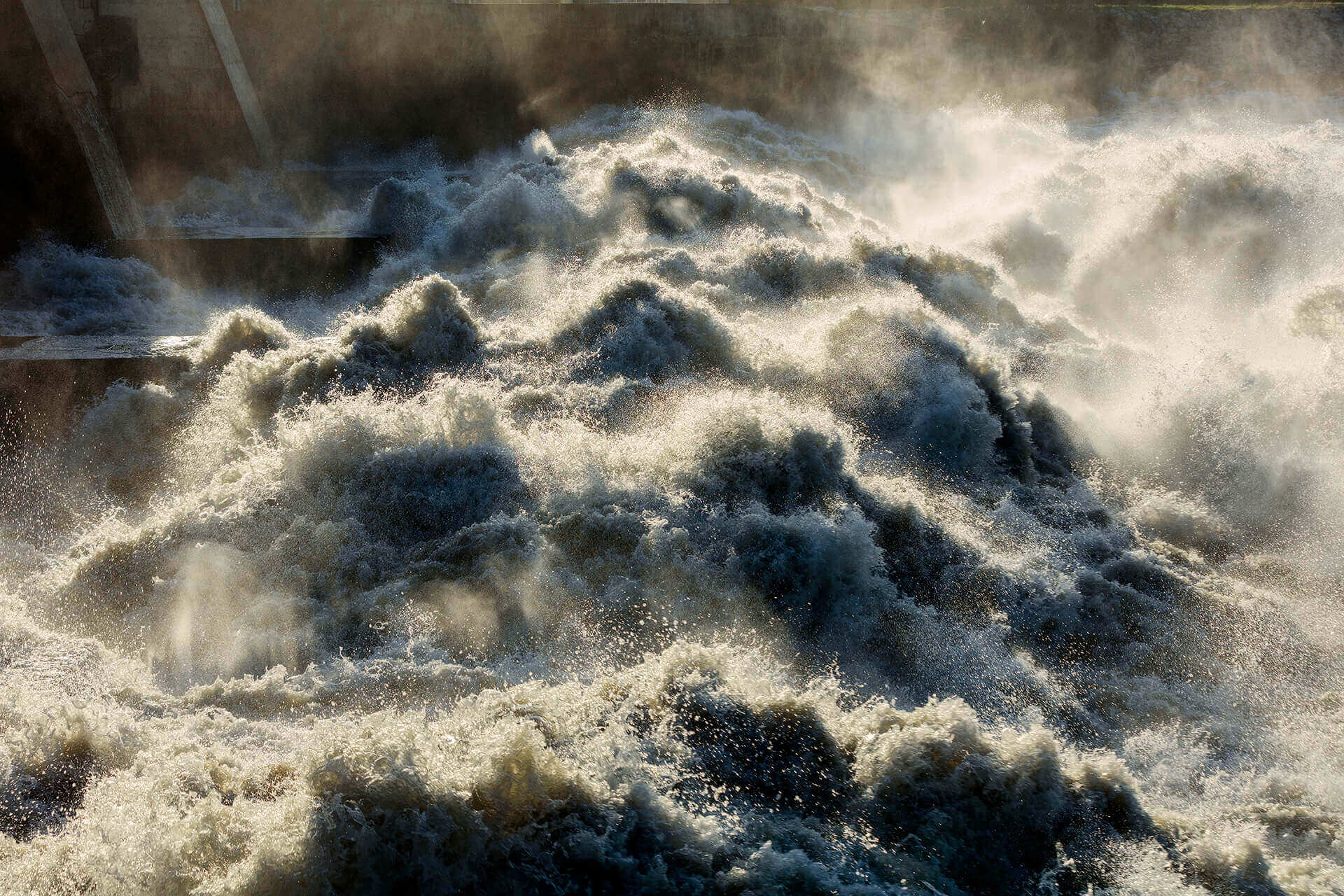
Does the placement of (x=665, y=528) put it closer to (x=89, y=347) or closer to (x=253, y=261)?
(x=89, y=347)

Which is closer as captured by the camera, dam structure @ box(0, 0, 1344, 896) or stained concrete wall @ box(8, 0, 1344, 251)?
dam structure @ box(0, 0, 1344, 896)

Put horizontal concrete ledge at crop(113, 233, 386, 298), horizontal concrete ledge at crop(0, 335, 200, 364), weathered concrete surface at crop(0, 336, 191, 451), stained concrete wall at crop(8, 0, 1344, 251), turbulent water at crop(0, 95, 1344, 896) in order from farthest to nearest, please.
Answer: stained concrete wall at crop(8, 0, 1344, 251) < horizontal concrete ledge at crop(113, 233, 386, 298) < horizontal concrete ledge at crop(0, 335, 200, 364) < weathered concrete surface at crop(0, 336, 191, 451) < turbulent water at crop(0, 95, 1344, 896)

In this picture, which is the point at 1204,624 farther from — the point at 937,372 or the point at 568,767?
the point at 568,767

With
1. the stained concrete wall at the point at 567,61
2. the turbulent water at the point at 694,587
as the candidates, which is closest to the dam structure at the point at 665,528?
the turbulent water at the point at 694,587

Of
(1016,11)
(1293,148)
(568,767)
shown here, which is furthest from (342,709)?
(1016,11)

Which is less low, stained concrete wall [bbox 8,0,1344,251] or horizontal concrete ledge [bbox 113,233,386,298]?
→ stained concrete wall [bbox 8,0,1344,251]

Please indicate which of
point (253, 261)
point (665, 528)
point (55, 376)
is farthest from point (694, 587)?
point (253, 261)

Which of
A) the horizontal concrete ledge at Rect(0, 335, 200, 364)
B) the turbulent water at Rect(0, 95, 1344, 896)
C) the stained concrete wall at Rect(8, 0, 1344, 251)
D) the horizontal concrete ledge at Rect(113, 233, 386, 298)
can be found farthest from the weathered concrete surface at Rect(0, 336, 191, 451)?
the stained concrete wall at Rect(8, 0, 1344, 251)

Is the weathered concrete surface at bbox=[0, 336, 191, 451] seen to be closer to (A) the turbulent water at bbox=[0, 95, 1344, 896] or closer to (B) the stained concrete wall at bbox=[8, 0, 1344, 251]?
(A) the turbulent water at bbox=[0, 95, 1344, 896]

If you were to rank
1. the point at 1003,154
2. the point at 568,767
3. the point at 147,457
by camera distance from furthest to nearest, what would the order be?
Result: the point at 1003,154 < the point at 147,457 < the point at 568,767
